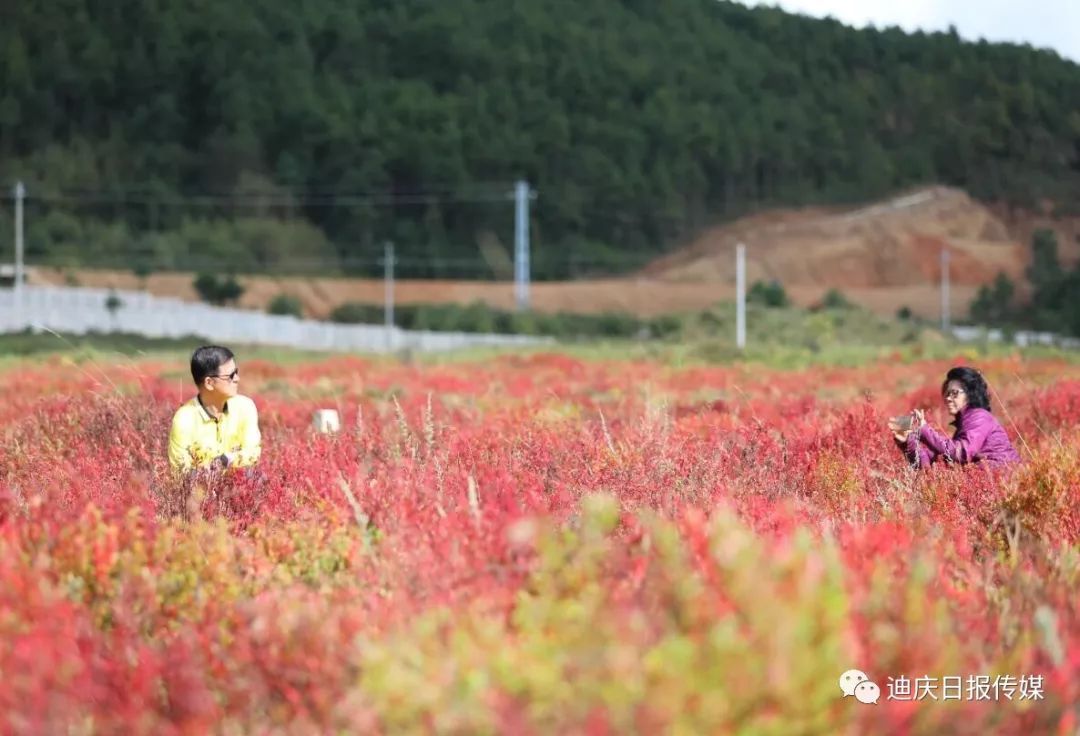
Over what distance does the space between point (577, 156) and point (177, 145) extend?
38.2 meters

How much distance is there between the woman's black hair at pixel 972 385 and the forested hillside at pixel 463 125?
116933 mm

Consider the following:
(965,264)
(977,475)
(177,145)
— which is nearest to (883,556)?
(977,475)

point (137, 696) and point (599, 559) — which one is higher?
point (599, 559)

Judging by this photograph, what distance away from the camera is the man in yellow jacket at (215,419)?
7.80 metres

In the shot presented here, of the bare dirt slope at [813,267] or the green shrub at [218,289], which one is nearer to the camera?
the green shrub at [218,289]

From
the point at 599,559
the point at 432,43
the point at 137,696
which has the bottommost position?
the point at 137,696

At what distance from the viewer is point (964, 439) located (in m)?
8.59

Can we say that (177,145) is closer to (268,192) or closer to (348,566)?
(268,192)

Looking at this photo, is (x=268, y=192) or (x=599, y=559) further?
(x=268, y=192)

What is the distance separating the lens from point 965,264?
127438 millimetres

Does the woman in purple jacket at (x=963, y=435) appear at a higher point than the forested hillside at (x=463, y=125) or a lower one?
lower

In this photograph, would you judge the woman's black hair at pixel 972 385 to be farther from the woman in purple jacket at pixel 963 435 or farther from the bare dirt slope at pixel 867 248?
the bare dirt slope at pixel 867 248

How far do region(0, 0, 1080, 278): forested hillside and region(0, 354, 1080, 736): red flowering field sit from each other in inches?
4645

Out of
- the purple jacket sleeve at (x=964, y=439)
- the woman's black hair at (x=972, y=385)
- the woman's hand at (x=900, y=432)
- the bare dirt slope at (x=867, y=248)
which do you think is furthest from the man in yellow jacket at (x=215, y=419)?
the bare dirt slope at (x=867, y=248)
